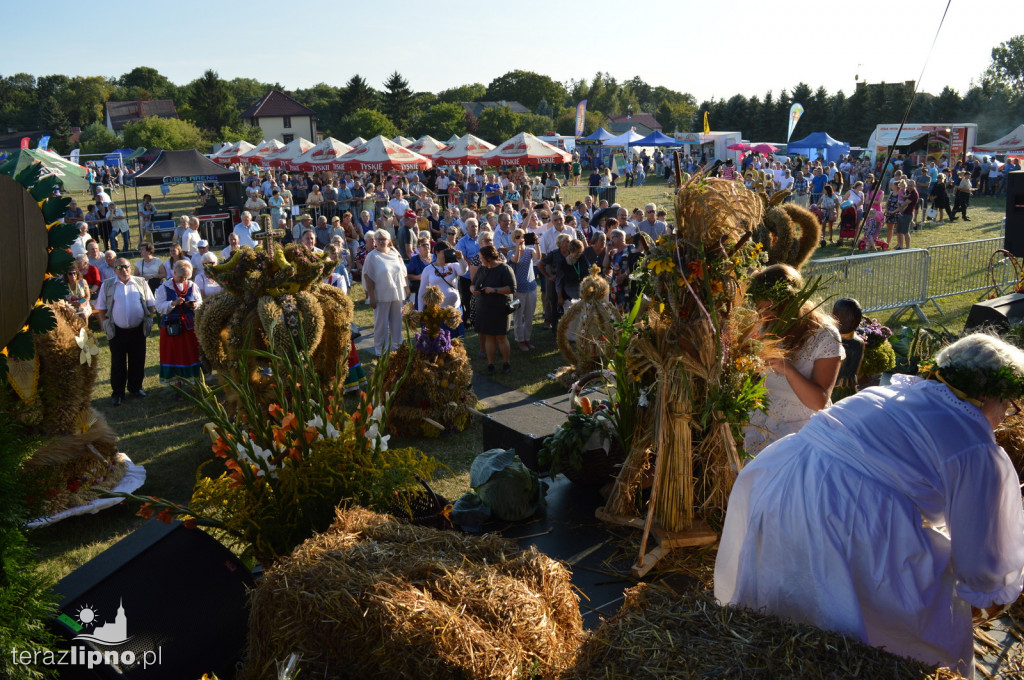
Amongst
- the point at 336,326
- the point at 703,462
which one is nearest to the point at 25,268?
the point at 703,462

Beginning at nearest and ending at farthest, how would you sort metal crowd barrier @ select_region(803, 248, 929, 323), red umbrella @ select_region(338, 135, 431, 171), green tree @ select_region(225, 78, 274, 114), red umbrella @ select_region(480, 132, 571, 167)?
metal crowd barrier @ select_region(803, 248, 929, 323), red umbrella @ select_region(338, 135, 431, 171), red umbrella @ select_region(480, 132, 571, 167), green tree @ select_region(225, 78, 274, 114)

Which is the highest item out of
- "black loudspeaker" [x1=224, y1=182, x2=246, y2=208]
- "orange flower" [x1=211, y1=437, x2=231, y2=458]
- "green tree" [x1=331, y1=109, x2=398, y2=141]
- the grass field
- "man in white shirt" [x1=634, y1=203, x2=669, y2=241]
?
"green tree" [x1=331, y1=109, x2=398, y2=141]

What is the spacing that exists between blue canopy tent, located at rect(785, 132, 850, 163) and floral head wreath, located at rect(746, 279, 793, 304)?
32.9 metres

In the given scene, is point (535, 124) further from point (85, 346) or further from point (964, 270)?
point (85, 346)

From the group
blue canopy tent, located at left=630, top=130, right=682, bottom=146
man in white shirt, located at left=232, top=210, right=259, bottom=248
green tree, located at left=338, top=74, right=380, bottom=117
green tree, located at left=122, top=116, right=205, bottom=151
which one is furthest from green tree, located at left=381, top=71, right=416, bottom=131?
man in white shirt, located at left=232, top=210, right=259, bottom=248

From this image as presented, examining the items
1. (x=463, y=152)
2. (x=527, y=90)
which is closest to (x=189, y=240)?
(x=463, y=152)

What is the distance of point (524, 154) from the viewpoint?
2472 centimetres

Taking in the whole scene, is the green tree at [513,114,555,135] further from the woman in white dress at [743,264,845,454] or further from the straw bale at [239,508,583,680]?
the straw bale at [239,508,583,680]

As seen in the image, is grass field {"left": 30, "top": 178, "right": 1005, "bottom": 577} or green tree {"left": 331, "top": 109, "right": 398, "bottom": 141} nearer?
grass field {"left": 30, "top": 178, "right": 1005, "bottom": 577}

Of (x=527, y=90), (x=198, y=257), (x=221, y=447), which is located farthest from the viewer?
(x=527, y=90)

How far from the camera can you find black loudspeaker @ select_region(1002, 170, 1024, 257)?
30.5ft

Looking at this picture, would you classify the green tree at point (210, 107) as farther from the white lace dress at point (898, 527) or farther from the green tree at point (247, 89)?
the white lace dress at point (898, 527)

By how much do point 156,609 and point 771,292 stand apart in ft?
11.0

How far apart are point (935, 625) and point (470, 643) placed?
5.84ft
